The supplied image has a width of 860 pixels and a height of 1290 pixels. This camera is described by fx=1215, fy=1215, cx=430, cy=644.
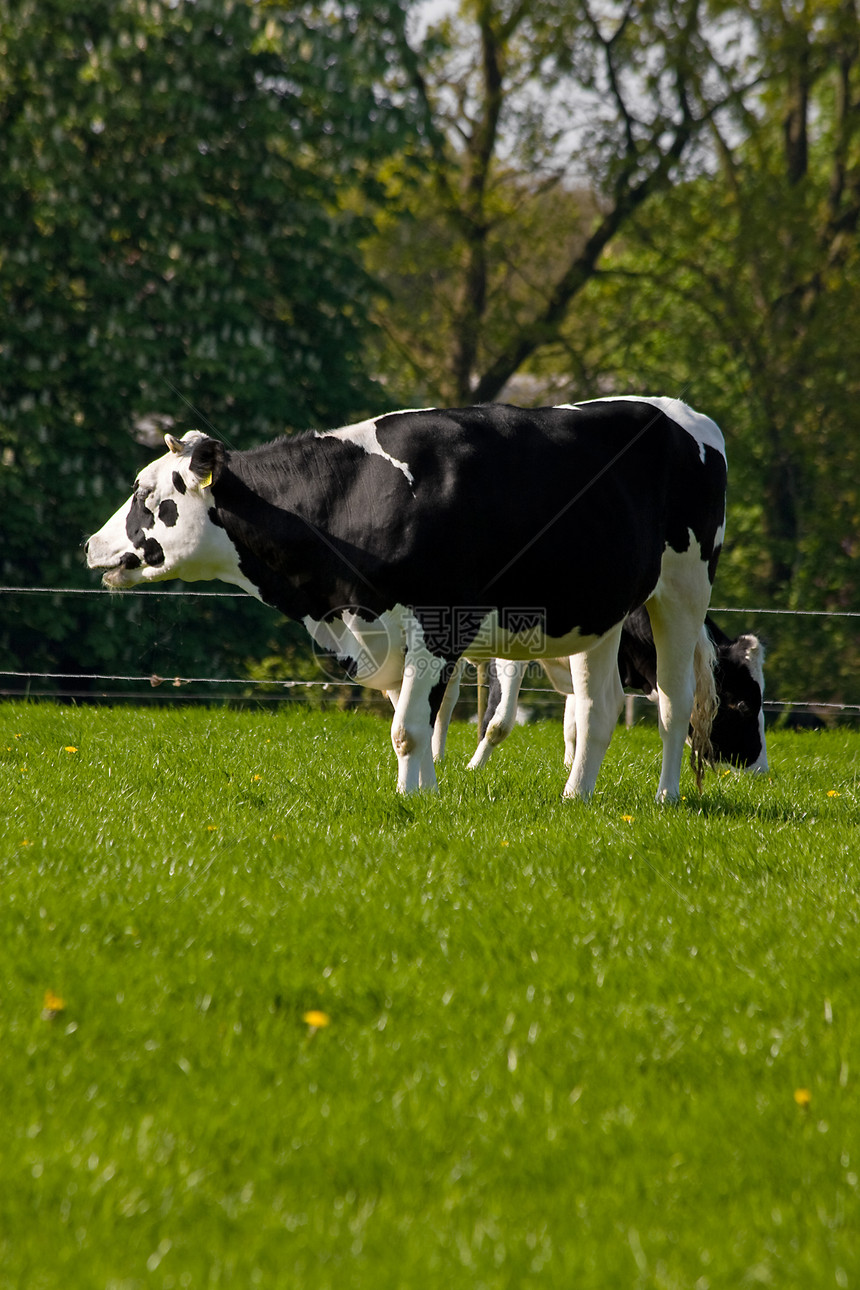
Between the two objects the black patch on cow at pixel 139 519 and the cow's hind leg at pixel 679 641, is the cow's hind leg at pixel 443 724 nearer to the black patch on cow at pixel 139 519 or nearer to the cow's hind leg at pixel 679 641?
the cow's hind leg at pixel 679 641

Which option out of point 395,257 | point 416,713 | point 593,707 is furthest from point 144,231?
Answer: point 416,713

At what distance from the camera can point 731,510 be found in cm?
2234

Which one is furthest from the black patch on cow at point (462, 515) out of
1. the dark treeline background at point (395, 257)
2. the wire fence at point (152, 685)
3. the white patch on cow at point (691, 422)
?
the dark treeline background at point (395, 257)

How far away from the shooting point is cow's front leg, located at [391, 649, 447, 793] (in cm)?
592

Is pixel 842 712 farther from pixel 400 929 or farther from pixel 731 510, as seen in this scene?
pixel 400 929

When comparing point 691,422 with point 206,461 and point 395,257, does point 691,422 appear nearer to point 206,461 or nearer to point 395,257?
point 206,461

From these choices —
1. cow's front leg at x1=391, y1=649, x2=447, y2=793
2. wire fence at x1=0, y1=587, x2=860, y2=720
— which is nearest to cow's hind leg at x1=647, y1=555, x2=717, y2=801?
cow's front leg at x1=391, y1=649, x2=447, y2=793

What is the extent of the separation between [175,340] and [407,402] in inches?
189

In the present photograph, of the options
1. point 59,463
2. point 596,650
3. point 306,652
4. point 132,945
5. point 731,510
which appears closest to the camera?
point 132,945

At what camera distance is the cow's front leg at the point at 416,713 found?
19.4ft

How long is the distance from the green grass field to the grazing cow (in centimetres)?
274

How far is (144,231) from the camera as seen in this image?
14.6 m

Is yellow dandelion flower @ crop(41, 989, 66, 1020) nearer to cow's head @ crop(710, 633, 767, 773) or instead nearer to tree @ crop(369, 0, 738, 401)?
cow's head @ crop(710, 633, 767, 773)

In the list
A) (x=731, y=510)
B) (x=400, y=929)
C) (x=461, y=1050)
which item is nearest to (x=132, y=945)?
(x=400, y=929)
